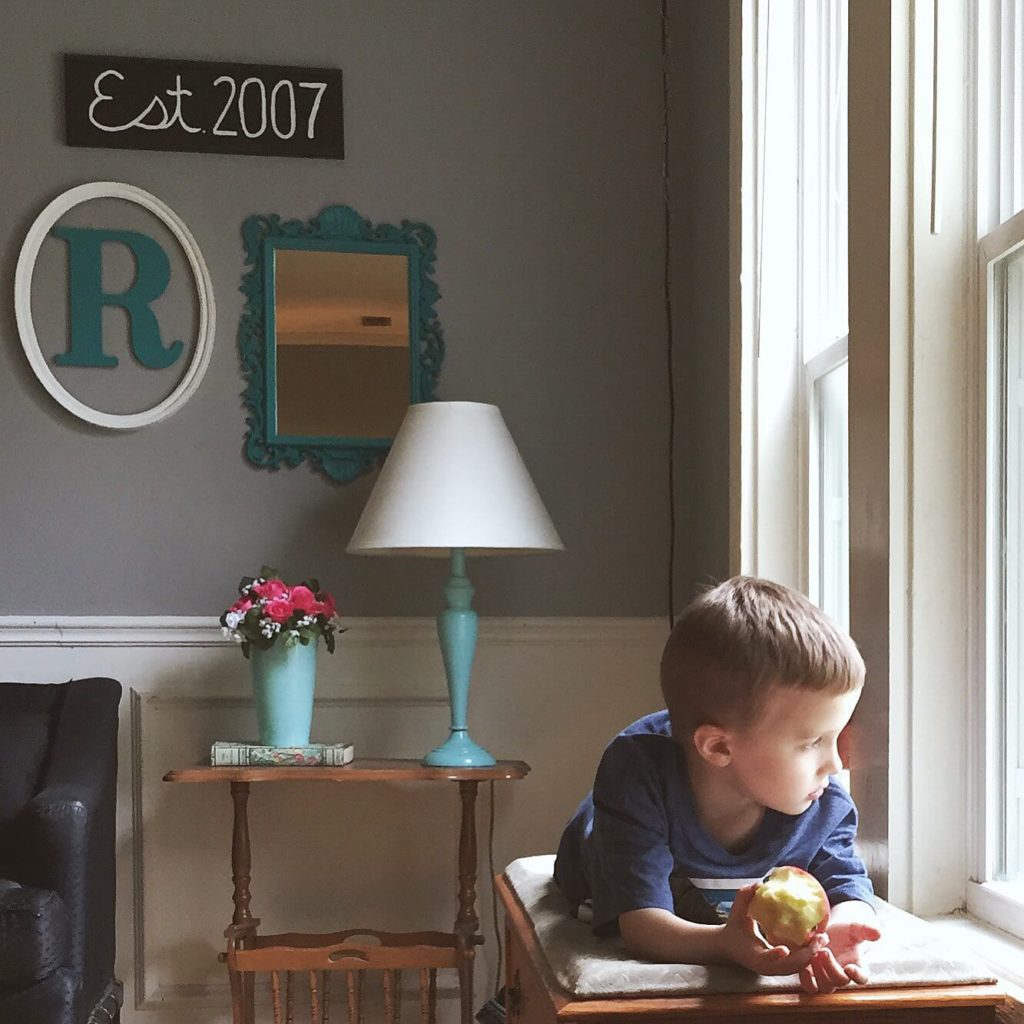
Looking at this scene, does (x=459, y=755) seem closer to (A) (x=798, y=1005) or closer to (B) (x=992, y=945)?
(B) (x=992, y=945)

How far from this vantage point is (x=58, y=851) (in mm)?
2459

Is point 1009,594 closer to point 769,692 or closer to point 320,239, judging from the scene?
point 769,692

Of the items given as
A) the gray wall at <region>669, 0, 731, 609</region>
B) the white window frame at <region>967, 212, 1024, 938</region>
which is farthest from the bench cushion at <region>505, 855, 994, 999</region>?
the gray wall at <region>669, 0, 731, 609</region>

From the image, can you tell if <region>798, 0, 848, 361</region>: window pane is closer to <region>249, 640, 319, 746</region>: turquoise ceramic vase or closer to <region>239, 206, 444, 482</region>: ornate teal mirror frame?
<region>239, 206, 444, 482</region>: ornate teal mirror frame

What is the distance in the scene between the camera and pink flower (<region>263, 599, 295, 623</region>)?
2.85m

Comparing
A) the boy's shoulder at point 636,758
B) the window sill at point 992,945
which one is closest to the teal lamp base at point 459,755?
the window sill at point 992,945

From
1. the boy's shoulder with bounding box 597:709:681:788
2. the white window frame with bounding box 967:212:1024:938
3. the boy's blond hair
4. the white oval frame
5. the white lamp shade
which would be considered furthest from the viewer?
the white oval frame

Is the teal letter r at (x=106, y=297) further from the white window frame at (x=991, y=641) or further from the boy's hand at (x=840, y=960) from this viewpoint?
the boy's hand at (x=840, y=960)

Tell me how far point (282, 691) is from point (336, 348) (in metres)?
0.90

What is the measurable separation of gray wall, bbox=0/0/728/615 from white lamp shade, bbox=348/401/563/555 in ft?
1.57

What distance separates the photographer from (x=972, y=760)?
175cm

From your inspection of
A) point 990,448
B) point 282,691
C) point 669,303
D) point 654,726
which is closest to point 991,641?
point 990,448

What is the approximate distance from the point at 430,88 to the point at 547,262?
54 cm

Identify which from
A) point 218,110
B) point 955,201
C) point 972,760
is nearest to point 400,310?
point 218,110
